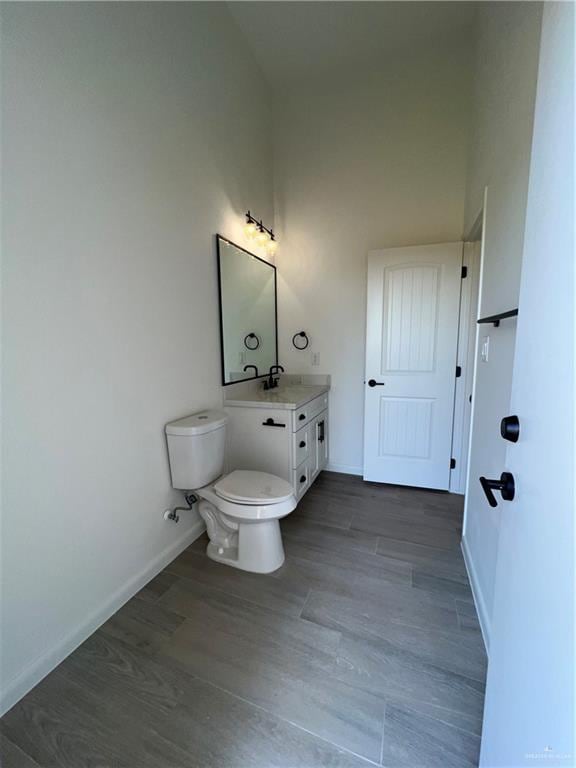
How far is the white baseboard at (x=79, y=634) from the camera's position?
1.10m

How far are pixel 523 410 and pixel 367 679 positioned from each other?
1.16 m

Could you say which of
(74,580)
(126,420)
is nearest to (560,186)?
(126,420)

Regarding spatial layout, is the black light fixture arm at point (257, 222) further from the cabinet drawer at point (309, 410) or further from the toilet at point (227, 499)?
the toilet at point (227, 499)

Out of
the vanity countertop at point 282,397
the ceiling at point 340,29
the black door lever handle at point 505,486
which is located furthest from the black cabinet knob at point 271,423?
the ceiling at point 340,29

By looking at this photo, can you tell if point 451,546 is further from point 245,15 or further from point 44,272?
point 245,15

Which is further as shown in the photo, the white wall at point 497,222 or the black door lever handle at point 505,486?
the white wall at point 497,222

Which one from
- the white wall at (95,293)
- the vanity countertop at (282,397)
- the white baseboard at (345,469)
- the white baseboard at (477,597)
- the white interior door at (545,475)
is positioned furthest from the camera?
the white baseboard at (345,469)

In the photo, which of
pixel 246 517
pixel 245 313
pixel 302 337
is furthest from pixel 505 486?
pixel 302 337

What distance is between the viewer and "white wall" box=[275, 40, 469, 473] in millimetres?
2346

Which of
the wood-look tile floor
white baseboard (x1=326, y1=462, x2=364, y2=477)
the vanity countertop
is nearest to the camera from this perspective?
the wood-look tile floor

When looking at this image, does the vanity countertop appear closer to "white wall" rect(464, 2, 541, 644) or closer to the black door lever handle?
"white wall" rect(464, 2, 541, 644)

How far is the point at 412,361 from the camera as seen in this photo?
2.50 m

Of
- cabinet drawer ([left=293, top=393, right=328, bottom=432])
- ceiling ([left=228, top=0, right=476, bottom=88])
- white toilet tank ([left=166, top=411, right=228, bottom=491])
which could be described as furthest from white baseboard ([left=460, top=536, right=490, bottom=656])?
ceiling ([left=228, top=0, right=476, bottom=88])

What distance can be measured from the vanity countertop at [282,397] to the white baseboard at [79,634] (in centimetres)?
93
